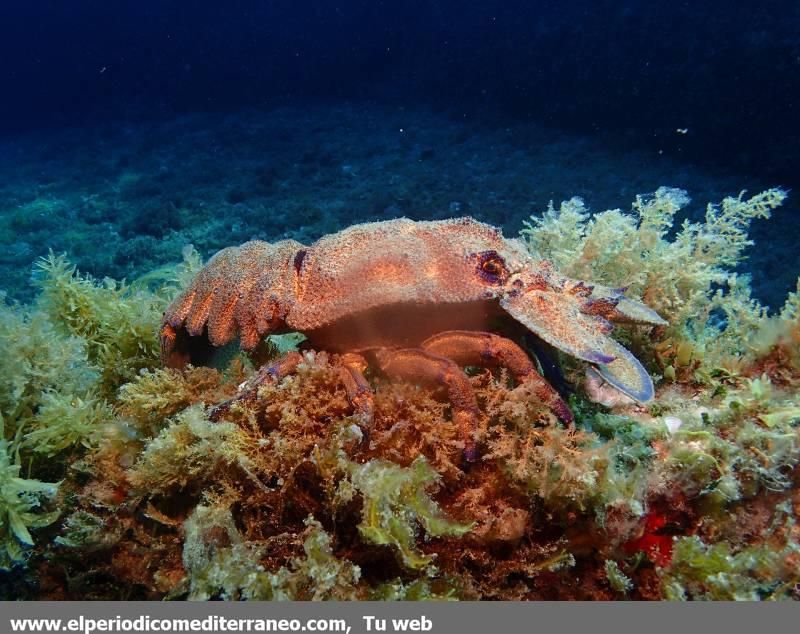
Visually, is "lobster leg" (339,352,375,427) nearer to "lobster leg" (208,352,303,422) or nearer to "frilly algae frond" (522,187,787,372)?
"lobster leg" (208,352,303,422)

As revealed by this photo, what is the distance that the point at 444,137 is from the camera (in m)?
22.2

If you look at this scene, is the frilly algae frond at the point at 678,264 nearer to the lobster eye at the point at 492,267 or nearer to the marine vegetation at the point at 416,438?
the marine vegetation at the point at 416,438

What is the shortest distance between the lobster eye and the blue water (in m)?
10.4

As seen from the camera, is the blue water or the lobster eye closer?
the lobster eye

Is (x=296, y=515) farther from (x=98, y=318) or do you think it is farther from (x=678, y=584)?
(x=98, y=318)

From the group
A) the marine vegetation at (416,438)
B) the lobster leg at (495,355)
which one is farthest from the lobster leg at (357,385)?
the lobster leg at (495,355)

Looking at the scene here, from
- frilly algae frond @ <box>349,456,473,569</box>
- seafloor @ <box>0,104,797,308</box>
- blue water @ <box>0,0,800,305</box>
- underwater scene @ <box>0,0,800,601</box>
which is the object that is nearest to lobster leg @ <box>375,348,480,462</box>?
underwater scene @ <box>0,0,800,601</box>

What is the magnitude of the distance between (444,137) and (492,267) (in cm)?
2104

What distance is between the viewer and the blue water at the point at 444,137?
1469cm

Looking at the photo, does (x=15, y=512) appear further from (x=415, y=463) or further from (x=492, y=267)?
(x=492, y=267)

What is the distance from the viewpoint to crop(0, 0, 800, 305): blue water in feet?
48.2

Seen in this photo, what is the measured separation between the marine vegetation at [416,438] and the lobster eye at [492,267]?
0.01 metres

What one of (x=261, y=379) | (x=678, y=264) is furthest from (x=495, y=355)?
(x=678, y=264)
